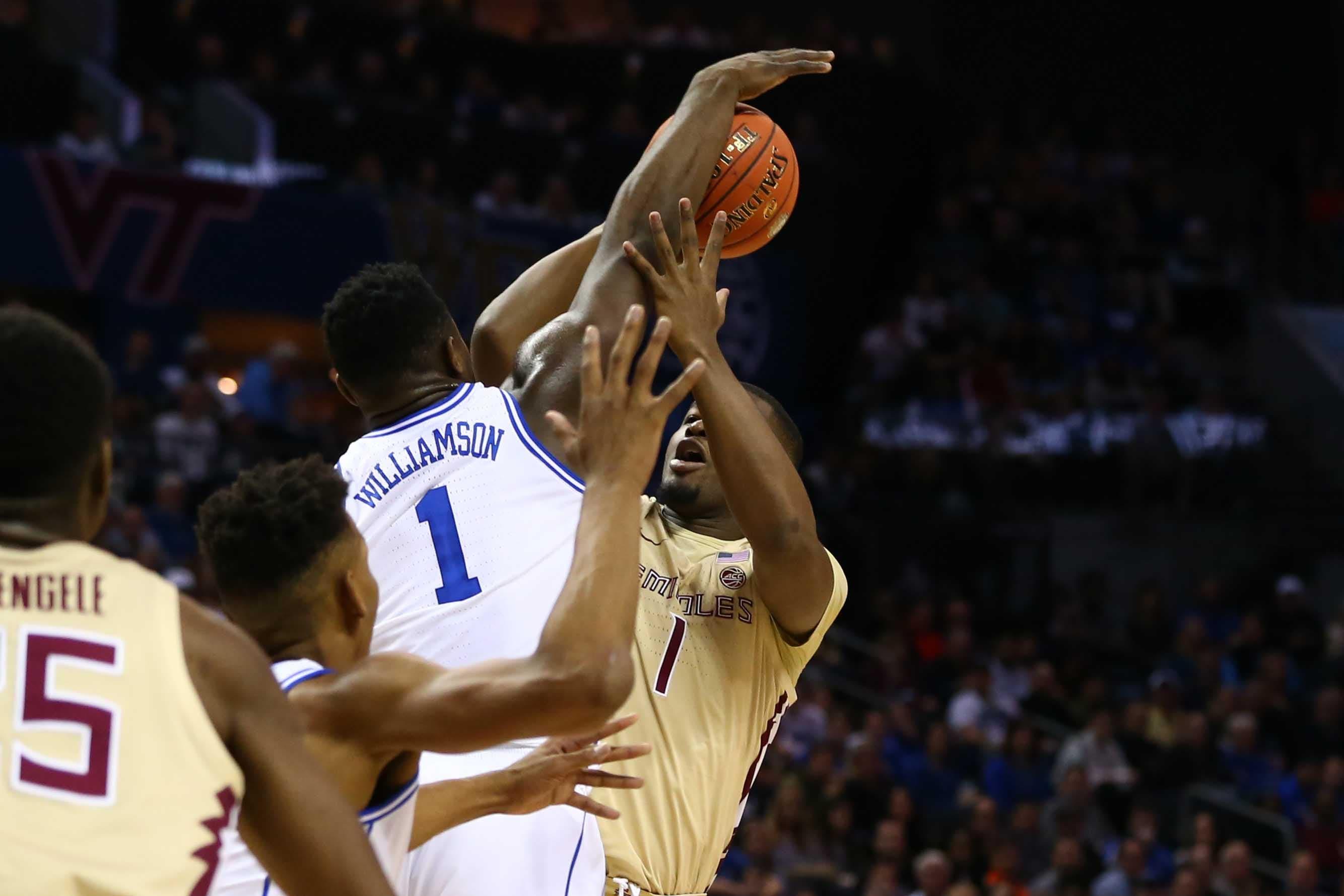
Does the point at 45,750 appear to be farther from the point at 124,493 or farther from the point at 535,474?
the point at 124,493

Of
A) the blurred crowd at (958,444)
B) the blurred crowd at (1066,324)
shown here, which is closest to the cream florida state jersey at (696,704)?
the blurred crowd at (958,444)

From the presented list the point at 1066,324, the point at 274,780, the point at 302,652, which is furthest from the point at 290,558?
the point at 1066,324

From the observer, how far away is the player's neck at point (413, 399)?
3949 mm

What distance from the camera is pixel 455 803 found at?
3.40m

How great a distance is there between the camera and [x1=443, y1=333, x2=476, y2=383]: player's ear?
4008mm

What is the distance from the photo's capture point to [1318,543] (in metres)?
18.1

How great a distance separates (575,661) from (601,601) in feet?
0.37

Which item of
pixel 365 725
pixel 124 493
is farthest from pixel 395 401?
pixel 124 493

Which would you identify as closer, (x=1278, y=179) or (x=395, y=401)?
(x=395, y=401)


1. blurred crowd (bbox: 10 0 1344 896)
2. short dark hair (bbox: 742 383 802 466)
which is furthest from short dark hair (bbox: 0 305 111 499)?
blurred crowd (bbox: 10 0 1344 896)

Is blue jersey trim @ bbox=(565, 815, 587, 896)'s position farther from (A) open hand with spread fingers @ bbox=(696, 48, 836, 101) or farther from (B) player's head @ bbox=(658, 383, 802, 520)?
(A) open hand with spread fingers @ bbox=(696, 48, 836, 101)

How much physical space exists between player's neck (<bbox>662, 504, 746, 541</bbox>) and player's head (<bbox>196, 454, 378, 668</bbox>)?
6.61 ft

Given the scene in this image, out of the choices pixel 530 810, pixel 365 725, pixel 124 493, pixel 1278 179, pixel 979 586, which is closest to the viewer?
pixel 365 725

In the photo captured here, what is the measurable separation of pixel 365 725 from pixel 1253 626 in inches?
556
